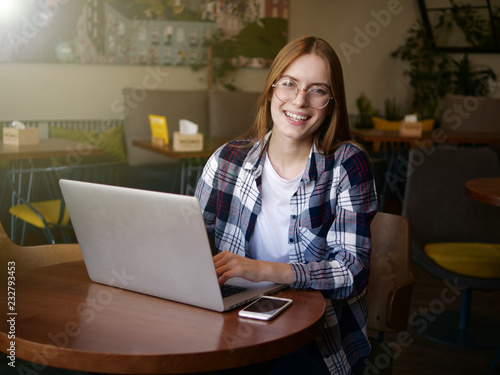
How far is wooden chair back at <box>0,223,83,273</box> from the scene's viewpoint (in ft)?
5.82

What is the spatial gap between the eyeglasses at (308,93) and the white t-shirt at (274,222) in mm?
201

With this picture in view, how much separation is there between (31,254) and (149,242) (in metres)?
0.80

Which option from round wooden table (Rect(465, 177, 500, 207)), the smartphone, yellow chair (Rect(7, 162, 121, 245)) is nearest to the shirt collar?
the smartphone

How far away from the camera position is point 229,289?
1354 millimetres

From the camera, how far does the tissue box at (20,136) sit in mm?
3855

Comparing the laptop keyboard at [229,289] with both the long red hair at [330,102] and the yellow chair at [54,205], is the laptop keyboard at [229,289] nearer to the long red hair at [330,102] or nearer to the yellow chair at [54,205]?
the long red hair at [330,102]

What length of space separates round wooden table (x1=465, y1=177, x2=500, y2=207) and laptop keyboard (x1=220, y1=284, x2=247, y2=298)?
1.59 metres

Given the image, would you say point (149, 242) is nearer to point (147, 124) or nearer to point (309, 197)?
point (309, 197)

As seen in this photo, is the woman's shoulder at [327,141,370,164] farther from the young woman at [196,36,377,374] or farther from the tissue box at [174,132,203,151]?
the tissue box at [174,132,203,151]

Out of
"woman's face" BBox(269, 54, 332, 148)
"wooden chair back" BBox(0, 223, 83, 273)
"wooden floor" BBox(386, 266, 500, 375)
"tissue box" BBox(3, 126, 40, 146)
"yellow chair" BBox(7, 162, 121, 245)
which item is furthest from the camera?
"tissue box" BBox(3, 126, 40, 146)

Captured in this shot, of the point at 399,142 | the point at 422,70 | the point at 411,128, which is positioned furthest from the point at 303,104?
the point at 422,70

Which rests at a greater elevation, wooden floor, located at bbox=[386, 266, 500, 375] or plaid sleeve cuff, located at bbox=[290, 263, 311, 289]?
plaid sleeve cuff, located at bbox=[290, 263, 311, 289]

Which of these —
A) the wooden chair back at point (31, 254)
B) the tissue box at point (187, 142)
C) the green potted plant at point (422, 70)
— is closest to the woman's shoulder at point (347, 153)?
the wooden chair back at point (31, 254)

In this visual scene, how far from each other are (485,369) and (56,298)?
7.03 feet
